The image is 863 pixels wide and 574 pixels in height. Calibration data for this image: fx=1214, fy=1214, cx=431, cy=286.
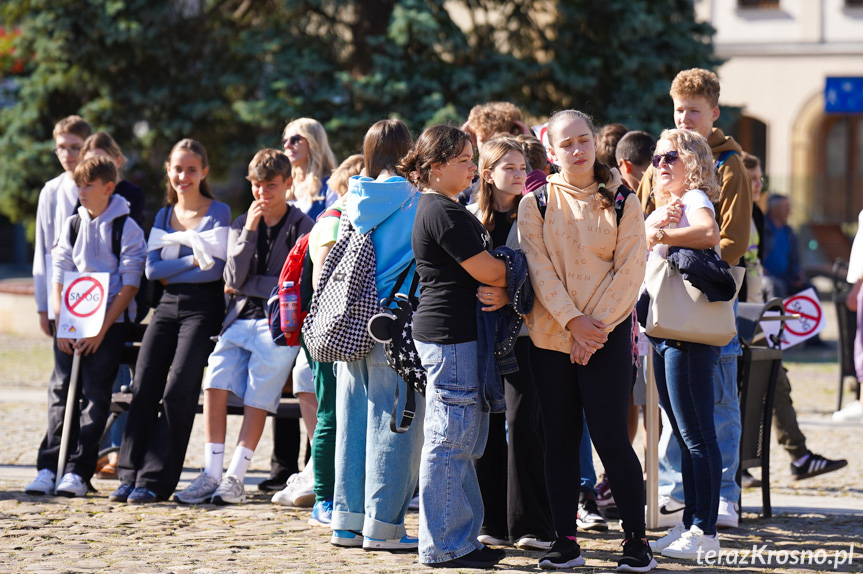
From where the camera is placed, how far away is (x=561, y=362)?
16.4 ft

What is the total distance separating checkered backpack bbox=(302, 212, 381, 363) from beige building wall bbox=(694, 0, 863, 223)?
2654 centimetres

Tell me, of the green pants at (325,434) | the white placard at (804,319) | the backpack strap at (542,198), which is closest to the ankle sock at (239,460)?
the green pants at (325,434)

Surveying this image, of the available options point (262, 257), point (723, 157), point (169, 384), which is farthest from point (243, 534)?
point (723, 157)

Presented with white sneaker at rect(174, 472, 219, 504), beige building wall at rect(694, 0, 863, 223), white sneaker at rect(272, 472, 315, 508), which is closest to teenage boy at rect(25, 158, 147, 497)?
white sneaker at rect(174, 472, 219, 504)

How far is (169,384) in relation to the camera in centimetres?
659

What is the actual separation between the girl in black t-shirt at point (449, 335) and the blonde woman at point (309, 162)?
204 cm

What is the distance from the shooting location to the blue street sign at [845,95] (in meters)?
10.2

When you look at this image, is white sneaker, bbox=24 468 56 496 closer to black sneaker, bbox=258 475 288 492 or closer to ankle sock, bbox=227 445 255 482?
ankle sock, bbox=227 445 255 482

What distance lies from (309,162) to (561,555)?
3068mm

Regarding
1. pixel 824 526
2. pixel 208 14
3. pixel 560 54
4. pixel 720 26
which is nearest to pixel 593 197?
pixel 824 526

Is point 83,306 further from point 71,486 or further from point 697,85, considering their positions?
point 697,85

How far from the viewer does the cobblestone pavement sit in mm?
5117

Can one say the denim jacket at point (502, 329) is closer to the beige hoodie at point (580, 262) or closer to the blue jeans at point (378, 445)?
the beige hoodie at point (580, 262)

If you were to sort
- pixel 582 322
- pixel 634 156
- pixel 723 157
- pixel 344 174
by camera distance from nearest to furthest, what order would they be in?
pixel 582 322, pixel 723 157, pixel 344 174, pixel 634 156
